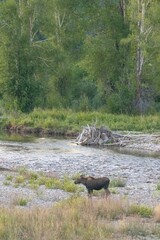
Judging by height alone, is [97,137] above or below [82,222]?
below

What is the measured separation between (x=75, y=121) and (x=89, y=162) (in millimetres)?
19513

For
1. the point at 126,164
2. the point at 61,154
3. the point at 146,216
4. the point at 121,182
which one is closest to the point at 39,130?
the point at 61,154

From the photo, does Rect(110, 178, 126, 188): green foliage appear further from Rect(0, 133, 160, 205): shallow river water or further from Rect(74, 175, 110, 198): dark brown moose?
Rect(74, 175, 110, 198): dark brown moose

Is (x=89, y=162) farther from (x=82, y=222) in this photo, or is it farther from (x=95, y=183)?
(x=82, y=222)

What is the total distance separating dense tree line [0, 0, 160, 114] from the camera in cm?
5566

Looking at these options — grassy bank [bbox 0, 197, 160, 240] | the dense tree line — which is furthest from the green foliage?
the dense tree line

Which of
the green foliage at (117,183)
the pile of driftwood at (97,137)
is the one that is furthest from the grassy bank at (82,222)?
the pile of driftwood at (97,137)

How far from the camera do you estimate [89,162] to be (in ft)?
95.9

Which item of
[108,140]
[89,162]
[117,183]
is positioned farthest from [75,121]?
[117,183]

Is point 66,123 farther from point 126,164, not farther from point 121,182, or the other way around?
point 121,182

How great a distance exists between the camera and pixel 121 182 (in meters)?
21.8

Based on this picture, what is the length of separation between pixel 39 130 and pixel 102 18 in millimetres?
17577

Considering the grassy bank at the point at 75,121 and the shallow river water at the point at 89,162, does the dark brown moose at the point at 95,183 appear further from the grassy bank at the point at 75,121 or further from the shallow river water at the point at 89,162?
the grassy bank at the point at 75,121

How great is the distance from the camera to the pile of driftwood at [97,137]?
1523 inches
